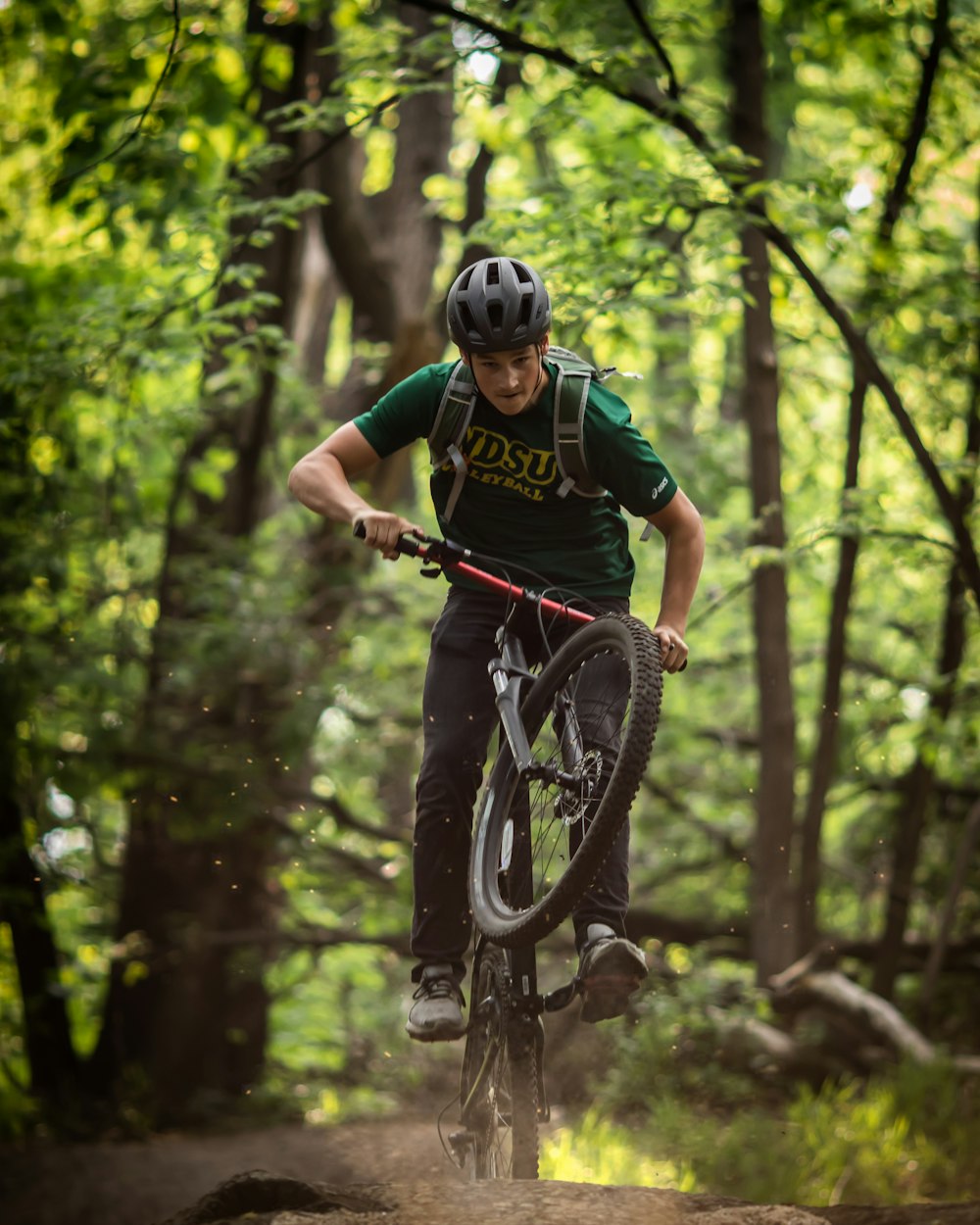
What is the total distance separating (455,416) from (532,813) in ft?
3.96

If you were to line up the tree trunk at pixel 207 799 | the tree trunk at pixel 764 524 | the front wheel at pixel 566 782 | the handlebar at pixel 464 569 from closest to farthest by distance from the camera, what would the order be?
the front wheel at pixel 566 782, the handlebar at pixel 464 569, the tree trunk at pixel 764 524, the tree trunk at pixel 207 799

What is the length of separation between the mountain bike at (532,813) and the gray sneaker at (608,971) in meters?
0.06

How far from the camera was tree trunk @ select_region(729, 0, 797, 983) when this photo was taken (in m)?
7.48

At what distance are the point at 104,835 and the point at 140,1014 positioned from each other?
4.49ft

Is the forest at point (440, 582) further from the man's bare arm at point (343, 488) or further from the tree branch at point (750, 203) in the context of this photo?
the man's bare arm at point (343, 488)

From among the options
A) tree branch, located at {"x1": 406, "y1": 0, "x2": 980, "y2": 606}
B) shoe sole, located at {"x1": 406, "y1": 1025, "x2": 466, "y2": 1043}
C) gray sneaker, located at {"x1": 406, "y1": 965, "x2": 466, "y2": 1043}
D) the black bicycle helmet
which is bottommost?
shoe sole, located at {"x1": 406, "y1": 1025, "x2": 466, "y2": 1043}

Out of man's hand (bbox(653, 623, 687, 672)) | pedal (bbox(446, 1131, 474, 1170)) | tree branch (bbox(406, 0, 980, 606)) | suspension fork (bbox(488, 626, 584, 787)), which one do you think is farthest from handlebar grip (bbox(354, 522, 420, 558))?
tree branch (bbox(406, 0, 980, 606))

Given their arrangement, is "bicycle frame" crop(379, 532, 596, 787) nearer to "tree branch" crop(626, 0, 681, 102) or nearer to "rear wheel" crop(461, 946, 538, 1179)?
"rear wheel" crop(461, 946, 538, 1179)

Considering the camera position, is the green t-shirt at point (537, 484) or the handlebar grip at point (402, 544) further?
the green t-shirt at point (537, 484)

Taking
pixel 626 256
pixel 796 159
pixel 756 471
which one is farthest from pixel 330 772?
pixel 796 159

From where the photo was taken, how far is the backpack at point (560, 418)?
3715 mm

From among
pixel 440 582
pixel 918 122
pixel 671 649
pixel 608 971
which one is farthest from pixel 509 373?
pixel 440 582

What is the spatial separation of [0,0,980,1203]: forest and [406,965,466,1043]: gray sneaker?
7.57 ft

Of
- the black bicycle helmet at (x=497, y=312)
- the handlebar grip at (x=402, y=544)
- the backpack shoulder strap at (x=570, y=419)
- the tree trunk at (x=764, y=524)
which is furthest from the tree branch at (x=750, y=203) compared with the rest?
the handlebar grip at (x=402, y=544)
